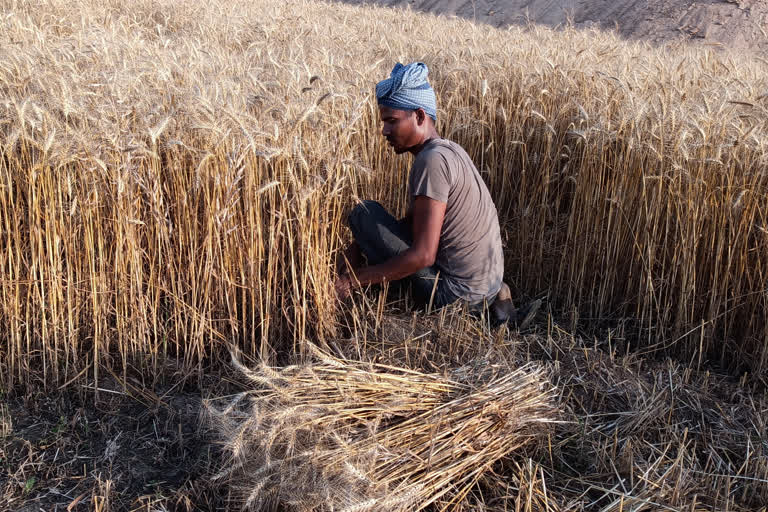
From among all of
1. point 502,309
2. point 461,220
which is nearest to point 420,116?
point 461,220

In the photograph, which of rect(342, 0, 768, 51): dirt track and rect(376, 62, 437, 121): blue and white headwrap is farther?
rect(342, 0, 768, 51): dirt track

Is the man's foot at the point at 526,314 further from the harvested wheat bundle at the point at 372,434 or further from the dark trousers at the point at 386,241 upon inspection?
the harvested wheat bundle at the point at 372,434

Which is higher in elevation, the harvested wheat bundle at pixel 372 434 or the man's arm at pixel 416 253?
the man's arm at pixel 416 253

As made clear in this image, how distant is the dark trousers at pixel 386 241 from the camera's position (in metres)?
2.44

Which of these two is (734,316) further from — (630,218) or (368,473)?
(368,473)

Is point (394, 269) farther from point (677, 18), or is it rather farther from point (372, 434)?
point (677, 18)

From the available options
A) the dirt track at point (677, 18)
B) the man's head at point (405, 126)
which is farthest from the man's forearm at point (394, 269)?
the dirt track at point (677, 18)

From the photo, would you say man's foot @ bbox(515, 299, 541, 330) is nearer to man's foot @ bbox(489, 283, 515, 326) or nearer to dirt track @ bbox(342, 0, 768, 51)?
man's foot @ bbox(489, 283, 515, 326)

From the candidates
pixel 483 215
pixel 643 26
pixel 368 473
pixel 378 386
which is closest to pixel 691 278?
pixel 483 215

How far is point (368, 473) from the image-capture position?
1.49 m

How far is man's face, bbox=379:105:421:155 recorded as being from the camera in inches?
91.7

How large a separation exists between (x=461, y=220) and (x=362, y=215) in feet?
1.23

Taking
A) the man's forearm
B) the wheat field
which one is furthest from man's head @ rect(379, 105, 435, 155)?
the man's forearm

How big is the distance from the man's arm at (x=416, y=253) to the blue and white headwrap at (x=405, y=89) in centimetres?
35
